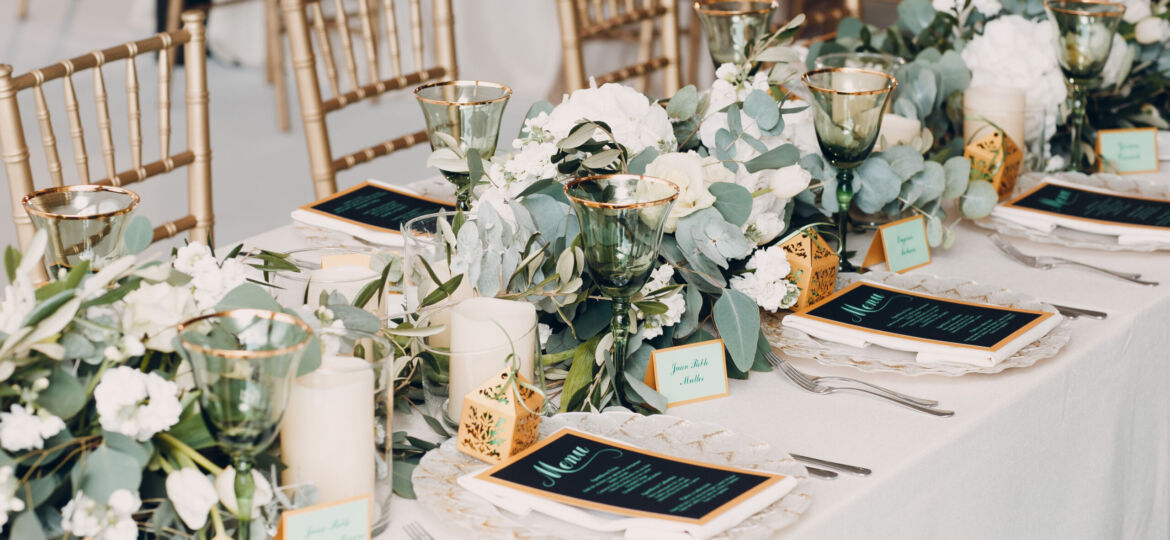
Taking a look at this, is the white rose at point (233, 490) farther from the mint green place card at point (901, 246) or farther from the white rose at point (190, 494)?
the mint green place card at point (901, 246)

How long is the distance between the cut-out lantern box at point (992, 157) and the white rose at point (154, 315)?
1151 millimetres

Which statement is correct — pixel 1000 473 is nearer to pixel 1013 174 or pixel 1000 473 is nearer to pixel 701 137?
pixel 701 137

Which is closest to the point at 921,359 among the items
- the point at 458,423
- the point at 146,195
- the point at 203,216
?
the point at 458,423

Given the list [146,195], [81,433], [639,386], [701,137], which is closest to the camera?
[81,433]

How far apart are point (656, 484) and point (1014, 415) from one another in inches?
15.7

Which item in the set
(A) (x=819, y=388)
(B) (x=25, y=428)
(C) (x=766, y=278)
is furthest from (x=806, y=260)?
(B) (x=25, y=428)

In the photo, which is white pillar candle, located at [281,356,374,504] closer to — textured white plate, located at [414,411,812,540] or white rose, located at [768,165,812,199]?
textured white plate, located at [414,411,812,540]

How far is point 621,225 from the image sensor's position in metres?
0.90

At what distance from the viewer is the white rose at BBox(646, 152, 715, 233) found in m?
1.07

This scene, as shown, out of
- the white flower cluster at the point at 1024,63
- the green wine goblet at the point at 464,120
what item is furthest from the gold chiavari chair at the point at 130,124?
the white flower cluster at the point at 1024,63

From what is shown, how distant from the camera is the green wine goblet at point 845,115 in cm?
122

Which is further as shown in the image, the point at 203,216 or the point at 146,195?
the point at 146,195

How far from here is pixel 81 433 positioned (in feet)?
2.34

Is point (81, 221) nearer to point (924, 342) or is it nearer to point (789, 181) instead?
point (789, 181)
